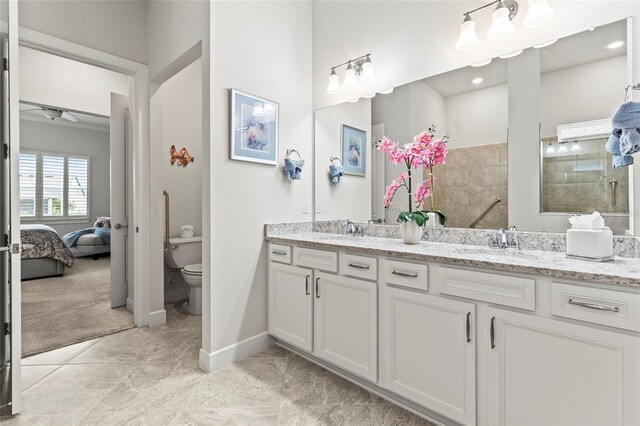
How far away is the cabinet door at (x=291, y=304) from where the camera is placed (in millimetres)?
2213

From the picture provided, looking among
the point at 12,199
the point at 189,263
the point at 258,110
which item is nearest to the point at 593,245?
the point at 258,110

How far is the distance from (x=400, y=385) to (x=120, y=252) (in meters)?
3.13

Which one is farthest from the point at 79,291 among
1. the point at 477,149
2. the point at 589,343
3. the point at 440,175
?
the point at 589,343

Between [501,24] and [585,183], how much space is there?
0.97 meters

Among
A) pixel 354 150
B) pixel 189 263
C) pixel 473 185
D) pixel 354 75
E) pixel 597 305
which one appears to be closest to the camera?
pixel 597 305

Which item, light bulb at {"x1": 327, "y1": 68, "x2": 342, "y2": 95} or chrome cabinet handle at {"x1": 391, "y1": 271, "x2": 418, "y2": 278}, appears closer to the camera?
chrome cabinet handle at {"x1": 391, "y1": 271, "x2": 418, "y2": 278}

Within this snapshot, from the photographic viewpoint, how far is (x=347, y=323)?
198 centimetres

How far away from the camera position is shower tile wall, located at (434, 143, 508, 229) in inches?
76.0

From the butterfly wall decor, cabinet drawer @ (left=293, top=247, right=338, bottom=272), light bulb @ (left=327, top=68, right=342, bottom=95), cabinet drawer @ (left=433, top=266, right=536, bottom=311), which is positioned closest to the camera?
cabinet drawer @ (left=433, top=266, right=536, bottom=311)

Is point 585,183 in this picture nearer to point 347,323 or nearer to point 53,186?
point 347,323

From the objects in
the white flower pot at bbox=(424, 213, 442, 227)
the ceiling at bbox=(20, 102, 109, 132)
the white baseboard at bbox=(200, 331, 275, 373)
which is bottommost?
the white baseboard at bbox=(200, 331, 275, 373)

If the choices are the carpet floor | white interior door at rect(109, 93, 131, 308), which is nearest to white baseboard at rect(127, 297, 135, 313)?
the carpet floor

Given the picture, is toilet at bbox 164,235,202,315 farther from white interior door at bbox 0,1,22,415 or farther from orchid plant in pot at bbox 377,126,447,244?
orchid plant in pot at bbox 377,126,447,244

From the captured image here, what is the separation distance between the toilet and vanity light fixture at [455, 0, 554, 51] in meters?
2.87
